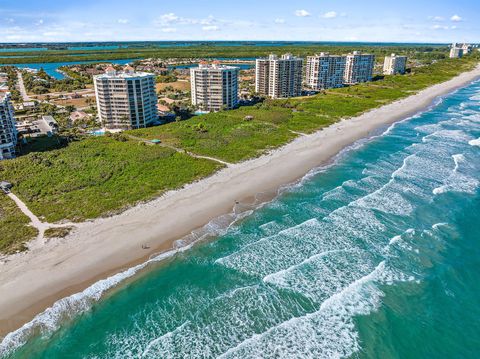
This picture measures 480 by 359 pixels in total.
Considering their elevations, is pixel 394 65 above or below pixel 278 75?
above

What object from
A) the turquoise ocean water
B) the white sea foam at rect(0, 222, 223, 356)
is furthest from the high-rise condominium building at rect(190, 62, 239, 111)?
the white sea foam at rect(0, 222, 223, 356)

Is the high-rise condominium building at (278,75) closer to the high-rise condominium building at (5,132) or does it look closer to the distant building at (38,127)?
the distant building at (38,127)

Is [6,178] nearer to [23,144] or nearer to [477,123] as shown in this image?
[23,144]

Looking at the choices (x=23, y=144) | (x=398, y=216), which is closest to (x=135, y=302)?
(x=398, y=216)

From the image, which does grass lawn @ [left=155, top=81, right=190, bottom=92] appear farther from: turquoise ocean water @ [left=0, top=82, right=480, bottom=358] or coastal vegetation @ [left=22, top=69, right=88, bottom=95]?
turquoise ocean water @ [left=0, top=82, right=480, bottom=358]

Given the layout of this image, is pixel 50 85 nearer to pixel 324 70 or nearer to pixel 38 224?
pixel 324 70

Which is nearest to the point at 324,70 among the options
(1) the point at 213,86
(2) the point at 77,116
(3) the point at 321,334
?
(1) the point at 213,86

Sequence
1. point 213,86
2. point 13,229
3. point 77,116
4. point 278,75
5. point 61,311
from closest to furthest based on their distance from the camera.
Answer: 1. point 61,311
2. point 13,229
3. point 77,116
4. point 213,86
5. point 278,75
